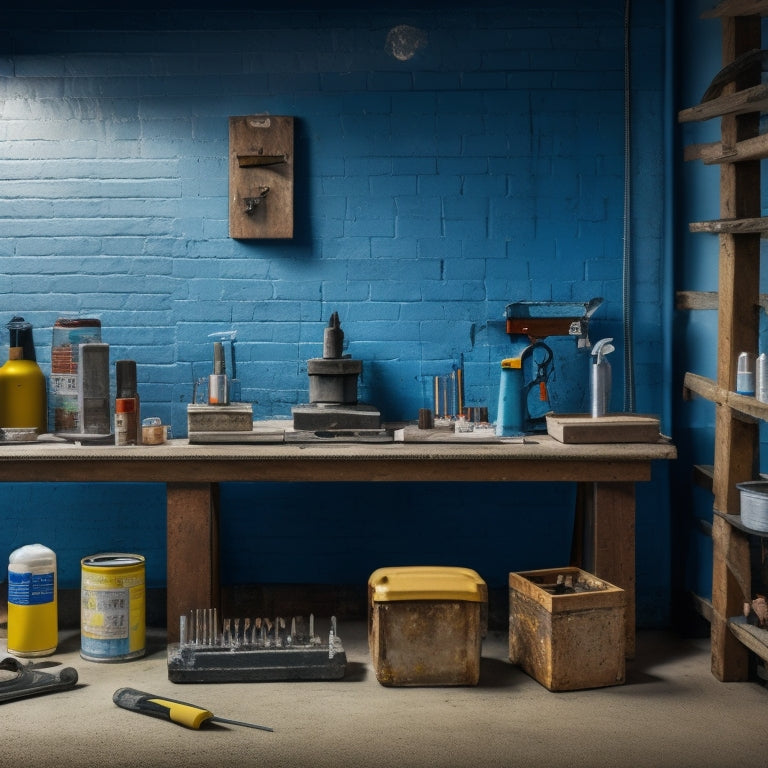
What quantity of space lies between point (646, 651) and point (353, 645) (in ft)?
3.94

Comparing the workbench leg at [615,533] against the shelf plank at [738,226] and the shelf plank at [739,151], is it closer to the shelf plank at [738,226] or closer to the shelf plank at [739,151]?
the shelf plank at [738,226]

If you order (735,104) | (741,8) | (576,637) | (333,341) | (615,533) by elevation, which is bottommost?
(576,637)

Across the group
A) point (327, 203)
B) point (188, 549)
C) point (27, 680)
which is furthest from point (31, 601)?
point (327, 203)

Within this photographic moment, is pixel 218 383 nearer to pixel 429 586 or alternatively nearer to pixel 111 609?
pixel 111 609

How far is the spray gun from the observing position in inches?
172

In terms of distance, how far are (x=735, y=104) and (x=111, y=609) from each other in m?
2.95

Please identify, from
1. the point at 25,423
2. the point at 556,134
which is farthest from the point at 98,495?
the point at 556,134

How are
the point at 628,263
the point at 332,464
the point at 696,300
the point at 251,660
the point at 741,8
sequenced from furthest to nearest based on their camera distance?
the point at 628,263 < the point at 696,300 < the point at 332,464 < the point at 251,660 < the point at 741,8

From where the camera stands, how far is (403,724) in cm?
357

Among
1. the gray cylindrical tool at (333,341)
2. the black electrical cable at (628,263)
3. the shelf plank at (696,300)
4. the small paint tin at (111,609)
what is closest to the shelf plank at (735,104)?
the black electrical cable at (628,263)

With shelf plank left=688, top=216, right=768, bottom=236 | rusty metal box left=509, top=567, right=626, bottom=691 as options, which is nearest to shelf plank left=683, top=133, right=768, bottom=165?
shelf plank left=688, top=216, right=768, bottom=236

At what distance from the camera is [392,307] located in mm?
4801

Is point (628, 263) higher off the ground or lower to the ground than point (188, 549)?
higher

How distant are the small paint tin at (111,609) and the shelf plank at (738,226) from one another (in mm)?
2515
